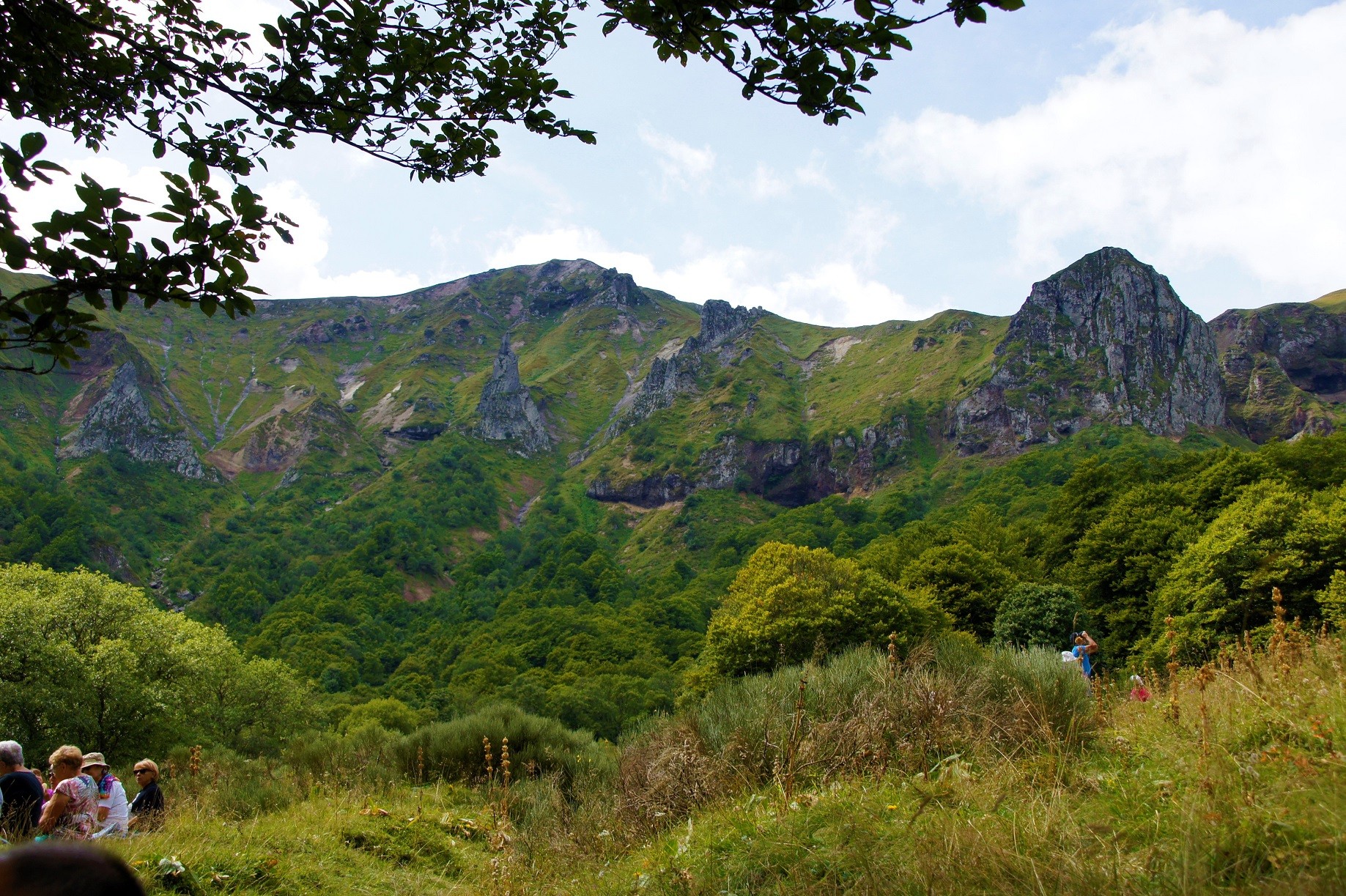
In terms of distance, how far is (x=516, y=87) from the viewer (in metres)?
4.75

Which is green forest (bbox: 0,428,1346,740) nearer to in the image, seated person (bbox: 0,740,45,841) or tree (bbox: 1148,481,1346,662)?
tree (bbox: 1148,481,1346,662)

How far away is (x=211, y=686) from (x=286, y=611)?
7672 cm

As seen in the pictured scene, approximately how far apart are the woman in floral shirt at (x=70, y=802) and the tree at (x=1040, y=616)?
2662 centimetres

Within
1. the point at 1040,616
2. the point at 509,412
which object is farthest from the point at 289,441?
the point at 1040,616

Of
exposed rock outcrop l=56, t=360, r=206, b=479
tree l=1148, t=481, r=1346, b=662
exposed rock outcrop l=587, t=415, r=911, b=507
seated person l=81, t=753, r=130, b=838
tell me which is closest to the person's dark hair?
seated person l=81, t=753, r=130, b=838

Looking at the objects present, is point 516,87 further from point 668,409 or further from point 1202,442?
point 668,409

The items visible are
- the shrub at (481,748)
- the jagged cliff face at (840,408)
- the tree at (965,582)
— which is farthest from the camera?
the jagged cliff face at (840,408)

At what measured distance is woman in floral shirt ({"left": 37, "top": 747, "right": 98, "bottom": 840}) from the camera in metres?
6.36

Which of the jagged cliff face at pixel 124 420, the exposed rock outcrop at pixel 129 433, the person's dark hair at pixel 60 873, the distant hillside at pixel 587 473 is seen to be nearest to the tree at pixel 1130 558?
the distant hillside at pixel 587 473

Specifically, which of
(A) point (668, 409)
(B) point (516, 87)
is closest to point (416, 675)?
(B) point (516, 87)

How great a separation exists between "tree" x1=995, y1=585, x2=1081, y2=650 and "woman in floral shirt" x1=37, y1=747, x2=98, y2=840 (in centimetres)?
2662

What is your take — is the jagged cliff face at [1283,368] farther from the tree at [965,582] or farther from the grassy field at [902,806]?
the grassy field at [902,806]

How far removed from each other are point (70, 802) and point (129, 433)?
179137mm

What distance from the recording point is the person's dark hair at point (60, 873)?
145 centimetres
